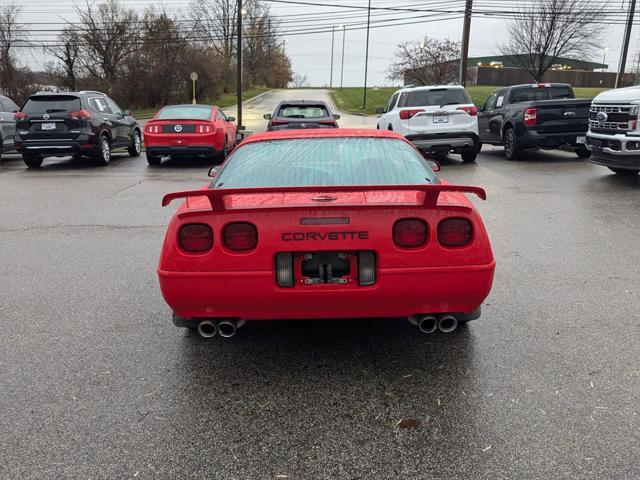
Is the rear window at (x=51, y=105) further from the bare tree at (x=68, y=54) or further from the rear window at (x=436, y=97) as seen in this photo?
the bare tree at (x=68, y=54)

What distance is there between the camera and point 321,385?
312 centimetres

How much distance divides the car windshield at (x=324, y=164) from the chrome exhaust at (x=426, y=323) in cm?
93

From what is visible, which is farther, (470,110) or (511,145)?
(511,145)

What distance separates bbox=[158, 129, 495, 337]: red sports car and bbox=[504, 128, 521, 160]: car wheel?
36.9 ft

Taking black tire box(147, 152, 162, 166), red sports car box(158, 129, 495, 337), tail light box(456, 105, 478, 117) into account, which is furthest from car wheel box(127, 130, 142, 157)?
red sports car box(158, 129, 495, 337)

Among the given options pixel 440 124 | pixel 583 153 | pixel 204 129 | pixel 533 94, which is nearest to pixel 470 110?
pixel 440 124

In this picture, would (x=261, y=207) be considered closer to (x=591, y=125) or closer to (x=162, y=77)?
(x=591, y=125)

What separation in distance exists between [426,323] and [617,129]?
26.0ft

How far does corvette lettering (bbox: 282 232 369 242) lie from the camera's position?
9.70 ft

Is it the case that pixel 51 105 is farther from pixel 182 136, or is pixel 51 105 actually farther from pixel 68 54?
pixel 68 54

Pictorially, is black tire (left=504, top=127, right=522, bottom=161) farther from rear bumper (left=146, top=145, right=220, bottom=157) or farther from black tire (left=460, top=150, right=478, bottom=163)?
rear bumper (left=146, top=145, right=220, bottom=157)

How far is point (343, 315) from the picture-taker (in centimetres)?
313

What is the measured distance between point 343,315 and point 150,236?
4.11 meters

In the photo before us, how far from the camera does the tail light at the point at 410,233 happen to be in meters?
3.04
